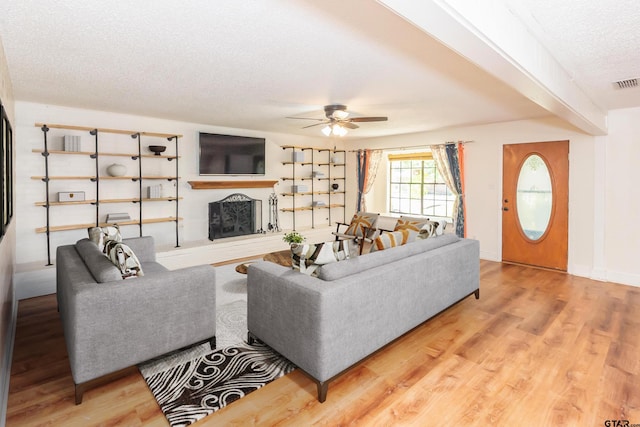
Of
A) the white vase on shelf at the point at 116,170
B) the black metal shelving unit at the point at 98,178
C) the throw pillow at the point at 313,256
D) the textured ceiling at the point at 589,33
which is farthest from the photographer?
the white vase on shelf at the point at 116,170

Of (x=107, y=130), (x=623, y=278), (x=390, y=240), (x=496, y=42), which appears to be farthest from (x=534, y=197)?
(x=107, y=130)

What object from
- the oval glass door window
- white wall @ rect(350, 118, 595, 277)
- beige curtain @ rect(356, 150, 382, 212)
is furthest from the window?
the oval glass door window

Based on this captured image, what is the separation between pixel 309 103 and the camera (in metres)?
4.41

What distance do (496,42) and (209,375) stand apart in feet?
9.22

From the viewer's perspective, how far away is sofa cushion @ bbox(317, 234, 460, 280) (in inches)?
98.1

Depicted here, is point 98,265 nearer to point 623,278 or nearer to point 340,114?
point 340,114

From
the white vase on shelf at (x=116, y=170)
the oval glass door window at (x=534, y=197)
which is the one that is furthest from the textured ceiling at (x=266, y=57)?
the oval glass door window at (x=534, y=197)

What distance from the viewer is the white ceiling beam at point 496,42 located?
1375 millimetres

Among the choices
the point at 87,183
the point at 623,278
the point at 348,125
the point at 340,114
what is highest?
the point at 340,114

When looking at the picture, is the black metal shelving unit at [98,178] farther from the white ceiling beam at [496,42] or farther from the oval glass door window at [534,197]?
→ the oval glass door window at [534,197]

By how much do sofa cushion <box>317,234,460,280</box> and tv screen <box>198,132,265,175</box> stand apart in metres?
4.18

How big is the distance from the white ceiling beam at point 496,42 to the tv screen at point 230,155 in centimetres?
500

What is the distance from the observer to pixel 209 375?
256 centimetres

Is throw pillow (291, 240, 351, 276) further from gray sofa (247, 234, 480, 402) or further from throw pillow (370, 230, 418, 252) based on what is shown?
throw pillow (370, 230, 418, 252)
